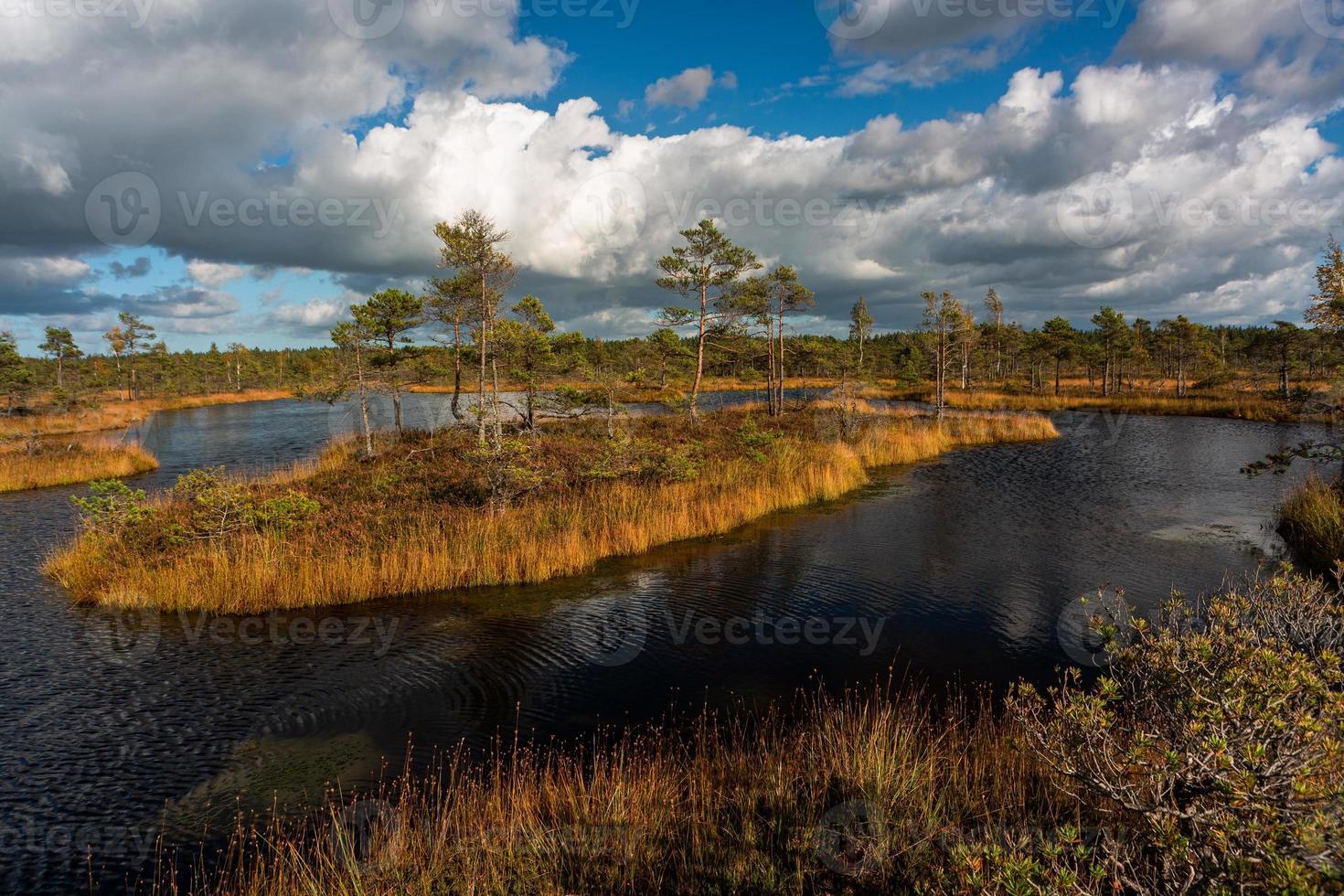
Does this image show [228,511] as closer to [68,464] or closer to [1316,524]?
[68,464]

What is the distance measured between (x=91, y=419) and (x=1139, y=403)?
85.0m

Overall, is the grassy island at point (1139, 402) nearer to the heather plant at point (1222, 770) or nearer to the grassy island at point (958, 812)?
the grassy island at point (958, 812)

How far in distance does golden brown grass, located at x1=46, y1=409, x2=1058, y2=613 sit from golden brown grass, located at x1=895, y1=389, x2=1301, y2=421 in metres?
39.0

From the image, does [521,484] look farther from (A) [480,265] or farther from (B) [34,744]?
(B) [34,744]

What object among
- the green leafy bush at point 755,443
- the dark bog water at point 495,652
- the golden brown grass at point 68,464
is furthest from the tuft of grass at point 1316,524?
the golden brown grass at point 68,464

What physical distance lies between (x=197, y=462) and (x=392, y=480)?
19714 millimetres

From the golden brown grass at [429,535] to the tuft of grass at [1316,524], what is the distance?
40.4 feet

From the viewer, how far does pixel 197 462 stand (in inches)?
1219

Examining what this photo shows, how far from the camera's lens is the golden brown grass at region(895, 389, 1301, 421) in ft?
147

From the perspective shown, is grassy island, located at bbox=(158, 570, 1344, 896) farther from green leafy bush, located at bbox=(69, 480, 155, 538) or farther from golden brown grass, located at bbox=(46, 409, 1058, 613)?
green leafy bush, located at bbox=(69, 480, 155, 538)

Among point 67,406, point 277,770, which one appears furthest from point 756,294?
point 67,406

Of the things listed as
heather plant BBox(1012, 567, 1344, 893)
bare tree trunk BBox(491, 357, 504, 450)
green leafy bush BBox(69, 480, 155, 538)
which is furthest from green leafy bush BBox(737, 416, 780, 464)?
heather plant BBox(1012, 567, 1344, 893)

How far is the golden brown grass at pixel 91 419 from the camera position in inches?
1512

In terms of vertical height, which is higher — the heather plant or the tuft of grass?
the heather plant
